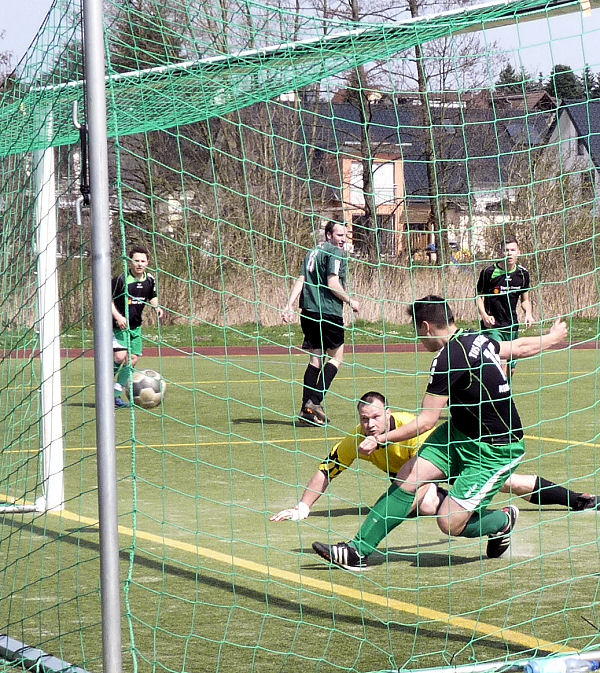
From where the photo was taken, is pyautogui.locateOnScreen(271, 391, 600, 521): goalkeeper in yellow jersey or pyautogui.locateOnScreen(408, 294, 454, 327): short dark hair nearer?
pyautogui.locateOnScreen(408, 294, 454, 327): short dark hair

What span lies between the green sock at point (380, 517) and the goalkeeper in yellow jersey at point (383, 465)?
187 millimetres

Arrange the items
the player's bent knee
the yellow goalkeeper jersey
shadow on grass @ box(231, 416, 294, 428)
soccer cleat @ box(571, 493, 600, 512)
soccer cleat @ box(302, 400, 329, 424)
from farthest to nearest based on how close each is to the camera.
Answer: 1. shadow on grass @ box(231, 416, 294, 428)
2. soccer cleat @ box(302, 400, 329, 424)
3. soccer cleat @ box(571, 493, 600, 512)
4. the yellow goalkeeper jersey
5. the player's bent knee

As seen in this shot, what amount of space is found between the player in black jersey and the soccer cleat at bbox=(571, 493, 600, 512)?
1154 millimetres

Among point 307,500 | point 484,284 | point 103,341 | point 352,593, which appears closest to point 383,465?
point 307,500

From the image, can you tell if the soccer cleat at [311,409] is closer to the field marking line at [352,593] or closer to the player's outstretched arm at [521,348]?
the field marking line at [352,593]

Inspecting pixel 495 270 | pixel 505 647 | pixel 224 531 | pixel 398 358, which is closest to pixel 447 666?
pixel 505 647

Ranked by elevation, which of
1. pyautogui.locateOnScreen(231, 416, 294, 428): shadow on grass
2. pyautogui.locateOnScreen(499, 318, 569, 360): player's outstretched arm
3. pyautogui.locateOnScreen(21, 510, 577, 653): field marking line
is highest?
pyautogui.locateOnScreen(231, 416, 294, 428): shadow on grass

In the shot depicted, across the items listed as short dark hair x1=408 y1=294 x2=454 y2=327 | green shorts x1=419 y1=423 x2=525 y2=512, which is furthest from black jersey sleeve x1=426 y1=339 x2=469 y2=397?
green shorts x1=419 y1=423 x2=525 y2=512

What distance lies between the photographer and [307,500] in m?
6.39

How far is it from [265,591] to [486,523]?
1.26 m

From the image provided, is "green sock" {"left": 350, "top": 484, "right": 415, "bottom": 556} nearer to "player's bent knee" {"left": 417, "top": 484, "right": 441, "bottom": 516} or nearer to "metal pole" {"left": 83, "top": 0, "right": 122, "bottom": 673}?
"player's bent knee" {"left": 417, "top": 484, "right": 441, "bottom": 516}

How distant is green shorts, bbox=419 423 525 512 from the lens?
5699mm

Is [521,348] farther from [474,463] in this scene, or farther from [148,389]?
[148,389]

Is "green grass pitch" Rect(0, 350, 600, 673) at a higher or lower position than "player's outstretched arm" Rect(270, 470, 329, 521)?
lower
